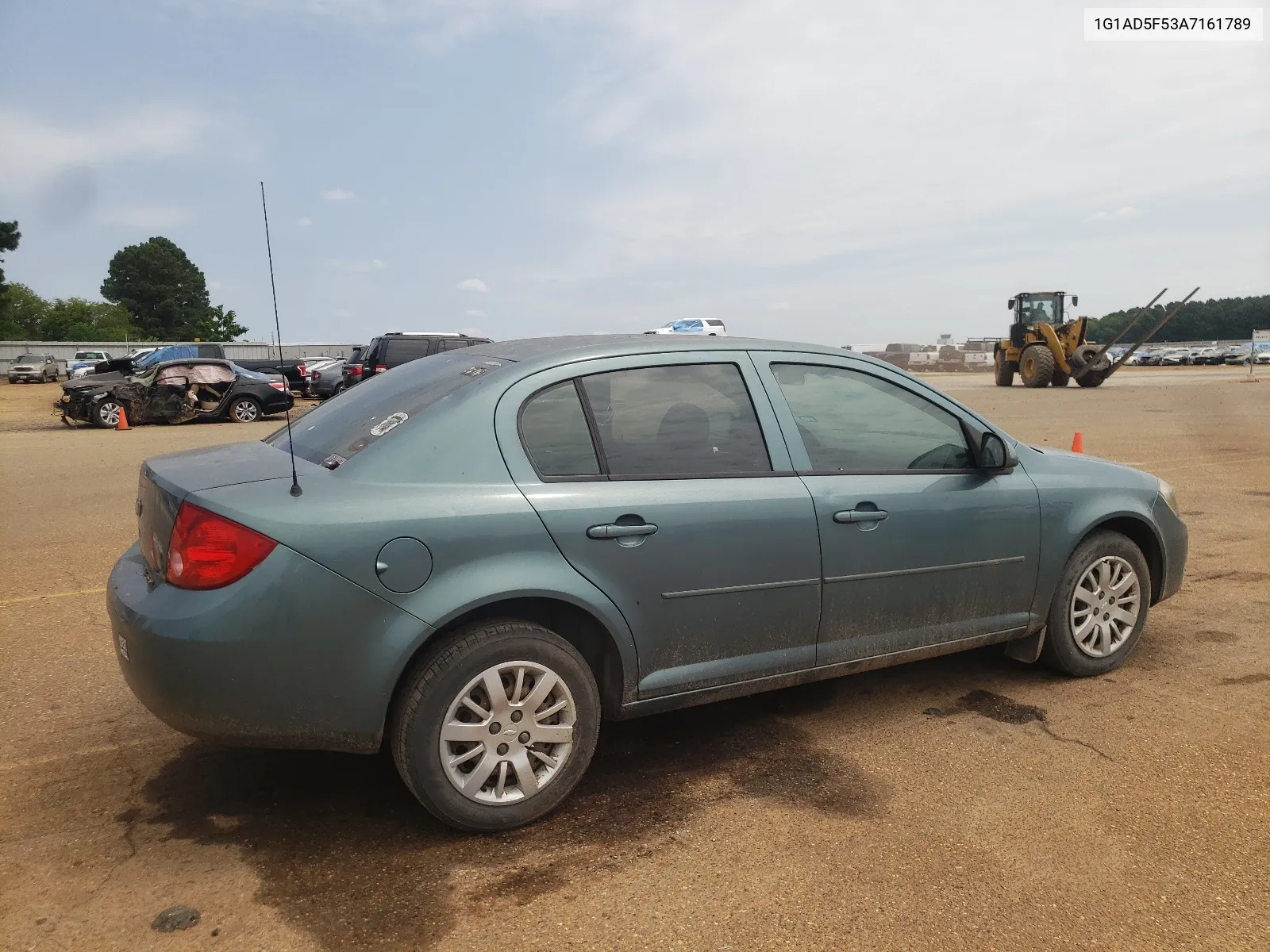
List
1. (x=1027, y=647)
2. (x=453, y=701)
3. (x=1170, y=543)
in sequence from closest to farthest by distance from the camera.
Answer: (x=453, y=701) → (x=1027, y=647) → (x=1170, y=543)

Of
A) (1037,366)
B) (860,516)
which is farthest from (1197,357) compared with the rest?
(860,516)

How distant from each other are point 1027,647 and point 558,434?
254cm

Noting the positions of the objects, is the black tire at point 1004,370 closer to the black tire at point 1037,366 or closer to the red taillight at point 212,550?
the black tire at point 1037,366

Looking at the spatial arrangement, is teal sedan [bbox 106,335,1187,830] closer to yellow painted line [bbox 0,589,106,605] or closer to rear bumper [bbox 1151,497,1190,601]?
rear bumper [bbox 1151,497,1190,601]

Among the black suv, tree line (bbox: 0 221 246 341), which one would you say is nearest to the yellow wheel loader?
the black suv

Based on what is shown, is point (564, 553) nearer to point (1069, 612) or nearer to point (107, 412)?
point (1069, 612)

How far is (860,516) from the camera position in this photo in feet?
12.7

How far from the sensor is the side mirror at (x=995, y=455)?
13.9 ft

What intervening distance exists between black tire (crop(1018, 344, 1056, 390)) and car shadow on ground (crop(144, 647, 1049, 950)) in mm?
30024

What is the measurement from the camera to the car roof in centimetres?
368

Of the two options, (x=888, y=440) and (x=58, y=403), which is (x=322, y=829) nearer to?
(x=888, y=440)

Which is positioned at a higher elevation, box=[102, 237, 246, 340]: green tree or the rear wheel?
box=[102, 237, 246, 340]: green tree

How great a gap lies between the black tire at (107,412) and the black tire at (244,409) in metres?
2.20

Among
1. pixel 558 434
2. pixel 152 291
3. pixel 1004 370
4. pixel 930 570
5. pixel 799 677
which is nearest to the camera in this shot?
pixel 558 434
